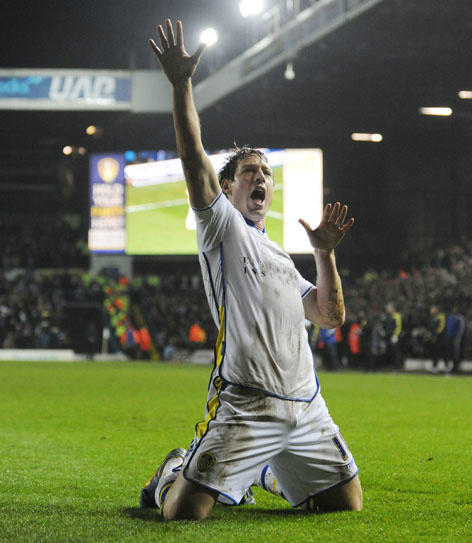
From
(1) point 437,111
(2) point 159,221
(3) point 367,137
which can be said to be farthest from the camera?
(3) point 367,137

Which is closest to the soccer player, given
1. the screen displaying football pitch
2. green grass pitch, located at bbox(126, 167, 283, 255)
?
the screen displaying football pitch

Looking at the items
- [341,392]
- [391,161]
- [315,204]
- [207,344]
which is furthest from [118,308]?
[341,392]

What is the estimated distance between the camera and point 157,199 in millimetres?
31422

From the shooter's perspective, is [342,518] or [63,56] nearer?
[342,518]

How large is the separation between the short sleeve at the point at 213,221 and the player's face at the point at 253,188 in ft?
0.89

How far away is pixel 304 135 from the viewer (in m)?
37.0

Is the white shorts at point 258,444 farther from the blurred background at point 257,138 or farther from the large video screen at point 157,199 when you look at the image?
the large video screen at point 157,199

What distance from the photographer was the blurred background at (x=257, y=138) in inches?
947

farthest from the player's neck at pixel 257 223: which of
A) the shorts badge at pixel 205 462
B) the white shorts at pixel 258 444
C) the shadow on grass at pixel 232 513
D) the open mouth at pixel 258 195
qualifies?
the shadow on grass at pixel 232 513

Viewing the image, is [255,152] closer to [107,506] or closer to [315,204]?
[107,506]

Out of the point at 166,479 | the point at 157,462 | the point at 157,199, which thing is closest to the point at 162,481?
the point at 166,479

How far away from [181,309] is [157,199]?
15.5 ft

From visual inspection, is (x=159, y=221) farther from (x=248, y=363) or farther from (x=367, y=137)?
(x=248, y=363)

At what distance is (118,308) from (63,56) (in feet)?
33.7
